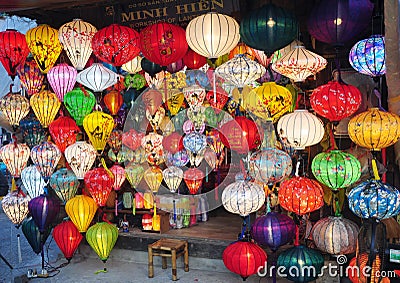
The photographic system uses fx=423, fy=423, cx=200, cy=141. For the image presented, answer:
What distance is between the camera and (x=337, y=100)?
3.82 meters

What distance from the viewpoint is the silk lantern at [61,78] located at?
4875 mm

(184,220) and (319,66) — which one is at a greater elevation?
(319,66)

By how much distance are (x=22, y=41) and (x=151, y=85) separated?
2024 millimetres

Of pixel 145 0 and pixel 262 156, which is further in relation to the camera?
pixel 145 0

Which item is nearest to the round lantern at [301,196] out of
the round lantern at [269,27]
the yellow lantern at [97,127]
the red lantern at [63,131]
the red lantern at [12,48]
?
the round lantern at [269,27]

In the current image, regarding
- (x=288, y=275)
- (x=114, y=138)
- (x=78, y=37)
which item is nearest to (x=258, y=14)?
(x=78, y=37)

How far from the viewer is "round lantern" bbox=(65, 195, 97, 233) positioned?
522 cm

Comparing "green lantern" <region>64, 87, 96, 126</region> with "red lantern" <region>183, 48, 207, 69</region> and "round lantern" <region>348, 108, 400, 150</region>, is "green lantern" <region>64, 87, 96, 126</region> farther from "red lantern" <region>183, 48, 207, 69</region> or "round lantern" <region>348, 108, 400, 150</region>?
"round lantern" <region>348, 108, 400, 150</region>

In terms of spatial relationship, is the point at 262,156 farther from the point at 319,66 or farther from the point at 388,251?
the point at 388,251

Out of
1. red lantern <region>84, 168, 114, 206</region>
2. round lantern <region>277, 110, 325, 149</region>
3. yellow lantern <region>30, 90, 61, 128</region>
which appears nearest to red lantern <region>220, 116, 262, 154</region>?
round lantern <region>277, 110, 325, 149</region>

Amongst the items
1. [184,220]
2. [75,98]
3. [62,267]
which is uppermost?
[75,98]

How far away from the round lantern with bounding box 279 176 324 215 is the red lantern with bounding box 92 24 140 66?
2.13 m

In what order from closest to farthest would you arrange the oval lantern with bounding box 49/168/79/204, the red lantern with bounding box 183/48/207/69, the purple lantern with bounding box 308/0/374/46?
the purple lantern with bounding box 308/0/374/46, the red lantern with bounding box 183/48/207/69, the oval lantern with bounding box 49/168/79/204

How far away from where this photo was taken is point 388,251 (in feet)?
12.6
